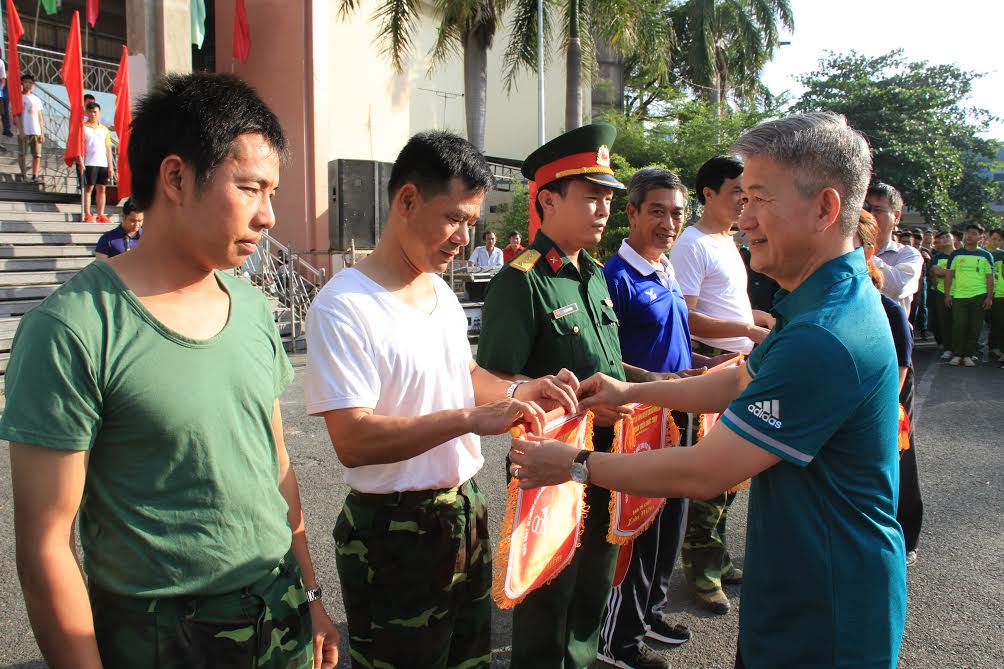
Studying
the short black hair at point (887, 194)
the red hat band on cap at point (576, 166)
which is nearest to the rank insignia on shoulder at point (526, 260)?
the red hat band on cap at point (576, 166)

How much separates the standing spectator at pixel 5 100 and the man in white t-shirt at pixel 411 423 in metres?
15.2

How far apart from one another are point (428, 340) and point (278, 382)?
481 mm

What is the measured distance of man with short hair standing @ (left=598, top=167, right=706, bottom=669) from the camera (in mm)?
3371

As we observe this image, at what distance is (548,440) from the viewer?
2176mm

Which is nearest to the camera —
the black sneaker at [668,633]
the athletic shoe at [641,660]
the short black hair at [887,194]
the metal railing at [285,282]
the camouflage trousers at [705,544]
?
the athletic shoe at [641,660]

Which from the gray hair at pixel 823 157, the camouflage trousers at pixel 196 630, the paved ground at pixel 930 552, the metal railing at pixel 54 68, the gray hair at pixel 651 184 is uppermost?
the metal railing at pixel 54 68

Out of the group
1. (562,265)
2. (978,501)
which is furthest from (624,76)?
(562,265)

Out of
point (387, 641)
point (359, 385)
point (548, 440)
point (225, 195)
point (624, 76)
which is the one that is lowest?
point (387, 641)

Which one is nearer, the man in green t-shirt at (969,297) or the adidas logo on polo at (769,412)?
the adidas logo on polo at (769,412)

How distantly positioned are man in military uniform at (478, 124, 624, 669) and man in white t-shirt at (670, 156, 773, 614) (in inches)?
39.3

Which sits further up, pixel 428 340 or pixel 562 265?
pixel 562 265

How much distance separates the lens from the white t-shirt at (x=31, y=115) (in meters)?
13.0

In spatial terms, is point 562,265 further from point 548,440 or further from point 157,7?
point 157,7

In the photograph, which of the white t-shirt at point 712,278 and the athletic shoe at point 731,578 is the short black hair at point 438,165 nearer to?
the white t-shirt at point 712,278
